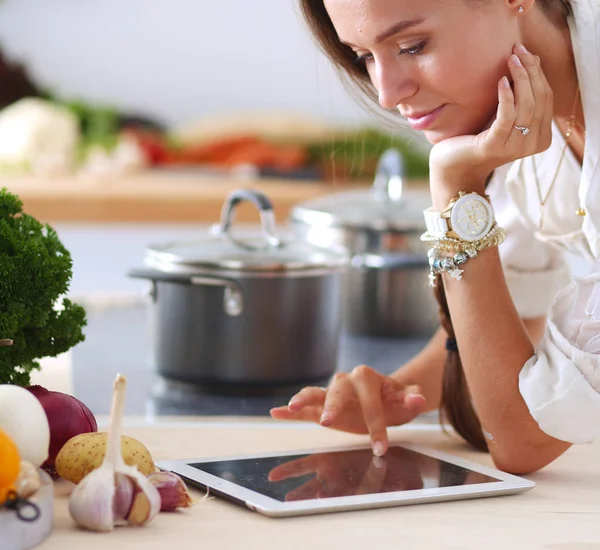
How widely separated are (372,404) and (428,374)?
213mm

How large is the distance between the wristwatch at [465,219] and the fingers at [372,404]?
0.19m

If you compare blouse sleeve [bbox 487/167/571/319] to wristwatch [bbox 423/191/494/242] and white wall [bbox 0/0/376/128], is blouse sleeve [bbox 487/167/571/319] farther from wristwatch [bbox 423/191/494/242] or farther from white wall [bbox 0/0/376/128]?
white wall [bbox 0/0/376/128]

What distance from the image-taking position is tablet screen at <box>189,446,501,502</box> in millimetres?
979

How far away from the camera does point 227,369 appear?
153 cm

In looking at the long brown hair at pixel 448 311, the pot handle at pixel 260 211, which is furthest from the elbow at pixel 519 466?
the pot handle at pixel 260 211

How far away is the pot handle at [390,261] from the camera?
1.92 metres

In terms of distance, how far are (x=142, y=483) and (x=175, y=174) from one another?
3.02 metres

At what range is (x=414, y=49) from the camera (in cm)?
115

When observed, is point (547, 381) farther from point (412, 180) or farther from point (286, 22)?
point (286, 22)

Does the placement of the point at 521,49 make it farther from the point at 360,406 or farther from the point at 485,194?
the point at 360,406

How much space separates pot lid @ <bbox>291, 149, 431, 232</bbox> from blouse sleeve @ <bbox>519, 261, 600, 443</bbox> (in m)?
0.90

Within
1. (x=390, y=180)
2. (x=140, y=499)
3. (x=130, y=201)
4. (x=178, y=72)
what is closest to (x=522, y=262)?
(x=390, y=180)

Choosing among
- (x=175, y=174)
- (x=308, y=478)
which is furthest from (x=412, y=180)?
(x=308, y=478)

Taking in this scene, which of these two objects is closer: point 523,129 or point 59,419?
point 59,419
